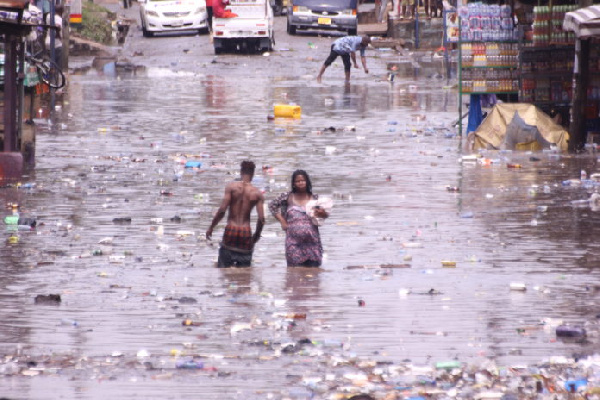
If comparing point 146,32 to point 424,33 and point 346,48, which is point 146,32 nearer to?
point 424,33

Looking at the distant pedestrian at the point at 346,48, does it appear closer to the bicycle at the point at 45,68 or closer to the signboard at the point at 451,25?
the signboard at the point at 451,25

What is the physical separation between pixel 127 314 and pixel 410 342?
2203 millimetres

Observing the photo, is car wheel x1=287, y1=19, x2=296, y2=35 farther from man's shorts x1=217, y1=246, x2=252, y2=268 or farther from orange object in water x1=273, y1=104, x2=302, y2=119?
man's shorts x1=217, y1=246, x2=252, y2=268

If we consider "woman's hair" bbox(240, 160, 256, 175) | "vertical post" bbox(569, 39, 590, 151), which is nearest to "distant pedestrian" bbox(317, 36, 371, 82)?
"vertical post" bbox(569, 39, 590, 151)

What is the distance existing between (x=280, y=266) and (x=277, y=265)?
8cm

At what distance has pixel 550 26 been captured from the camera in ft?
66.9

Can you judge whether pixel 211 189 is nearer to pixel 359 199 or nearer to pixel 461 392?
pixel 359 199

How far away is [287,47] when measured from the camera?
41625 mm

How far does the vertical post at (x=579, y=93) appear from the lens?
1878cm

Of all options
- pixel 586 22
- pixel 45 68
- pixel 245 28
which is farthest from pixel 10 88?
pixel 245 28

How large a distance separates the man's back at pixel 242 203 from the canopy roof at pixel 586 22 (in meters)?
7.90

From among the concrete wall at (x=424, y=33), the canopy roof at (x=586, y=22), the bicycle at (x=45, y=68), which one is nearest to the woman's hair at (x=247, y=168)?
the bicycle at (x=45, y=68)

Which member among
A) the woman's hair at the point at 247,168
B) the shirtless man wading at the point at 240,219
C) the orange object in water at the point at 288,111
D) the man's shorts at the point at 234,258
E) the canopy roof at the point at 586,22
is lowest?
the orange object in water at the point at 288,111

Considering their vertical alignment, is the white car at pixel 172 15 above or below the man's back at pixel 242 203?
above
